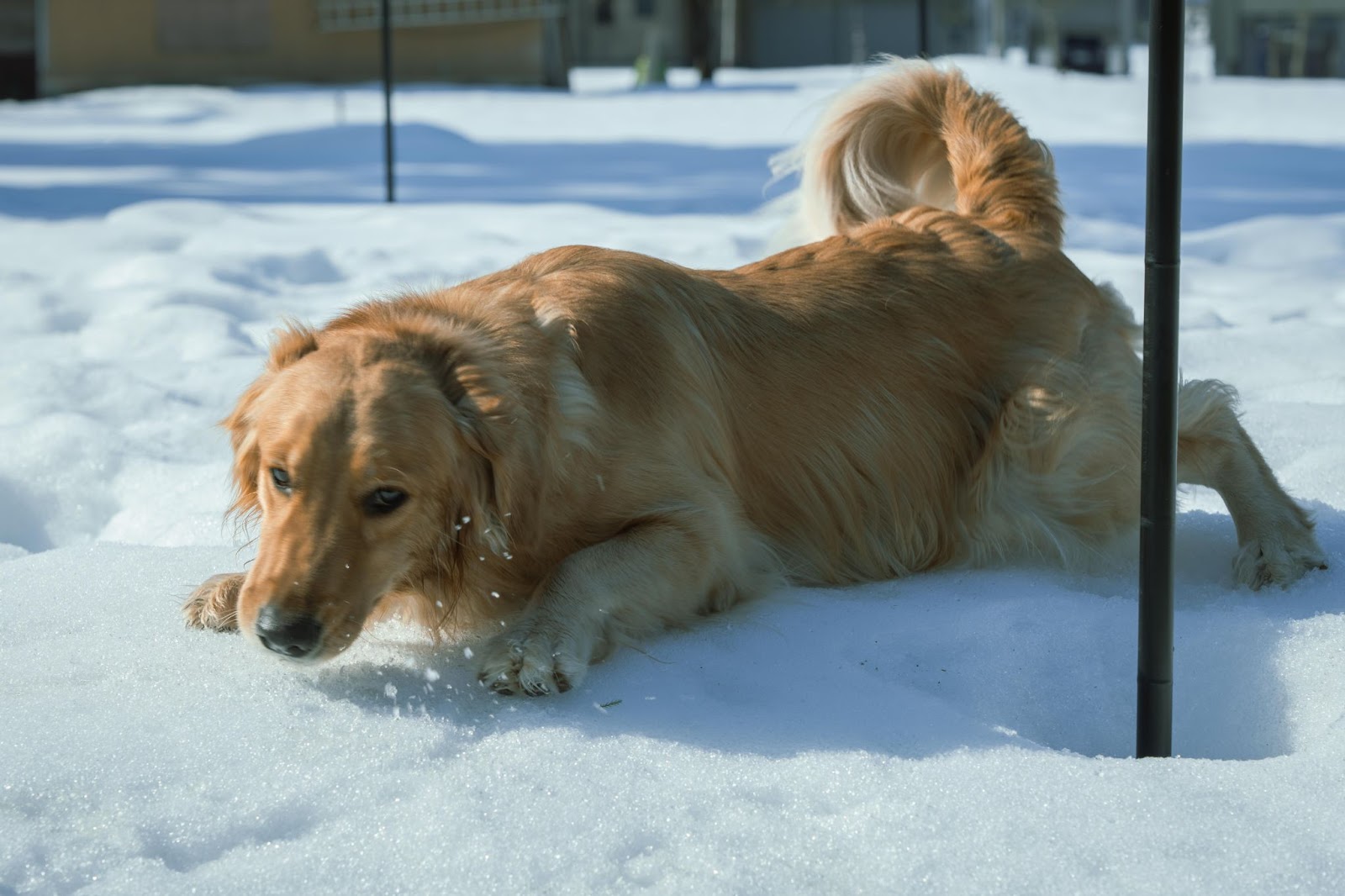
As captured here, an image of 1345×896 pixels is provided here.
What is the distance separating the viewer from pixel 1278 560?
9.94 ft

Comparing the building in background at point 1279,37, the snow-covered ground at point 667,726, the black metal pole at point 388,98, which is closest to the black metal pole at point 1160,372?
the snow-covered ground at point 667,726

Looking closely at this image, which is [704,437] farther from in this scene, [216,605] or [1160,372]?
[1160,372]

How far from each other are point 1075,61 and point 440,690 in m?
22.8

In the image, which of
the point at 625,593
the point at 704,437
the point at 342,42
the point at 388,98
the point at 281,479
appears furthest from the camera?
the point at 342,42

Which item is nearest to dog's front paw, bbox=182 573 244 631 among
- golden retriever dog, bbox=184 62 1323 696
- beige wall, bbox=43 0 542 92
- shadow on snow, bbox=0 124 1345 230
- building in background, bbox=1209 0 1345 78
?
golden retriever dog, bbox=184 62 1323 696

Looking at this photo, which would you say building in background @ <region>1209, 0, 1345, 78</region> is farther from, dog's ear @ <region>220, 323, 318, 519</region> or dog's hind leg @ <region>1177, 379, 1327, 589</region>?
dog's ear @ <region>220, 323, 318, 519</region>

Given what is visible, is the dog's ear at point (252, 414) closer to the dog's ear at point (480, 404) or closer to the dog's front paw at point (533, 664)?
the dog's ear at point (480, 404)

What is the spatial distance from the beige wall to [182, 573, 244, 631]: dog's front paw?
1875 cm

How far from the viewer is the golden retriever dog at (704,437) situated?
7.98 feet

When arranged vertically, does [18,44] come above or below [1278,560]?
above

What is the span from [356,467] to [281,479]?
14cm

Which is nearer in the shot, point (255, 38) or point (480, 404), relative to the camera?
point (480, 404)

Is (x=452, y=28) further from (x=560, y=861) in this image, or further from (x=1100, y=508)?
(x=560, y=861)

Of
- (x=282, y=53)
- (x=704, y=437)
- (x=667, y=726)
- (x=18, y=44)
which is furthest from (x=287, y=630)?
(x=18, y=44)
